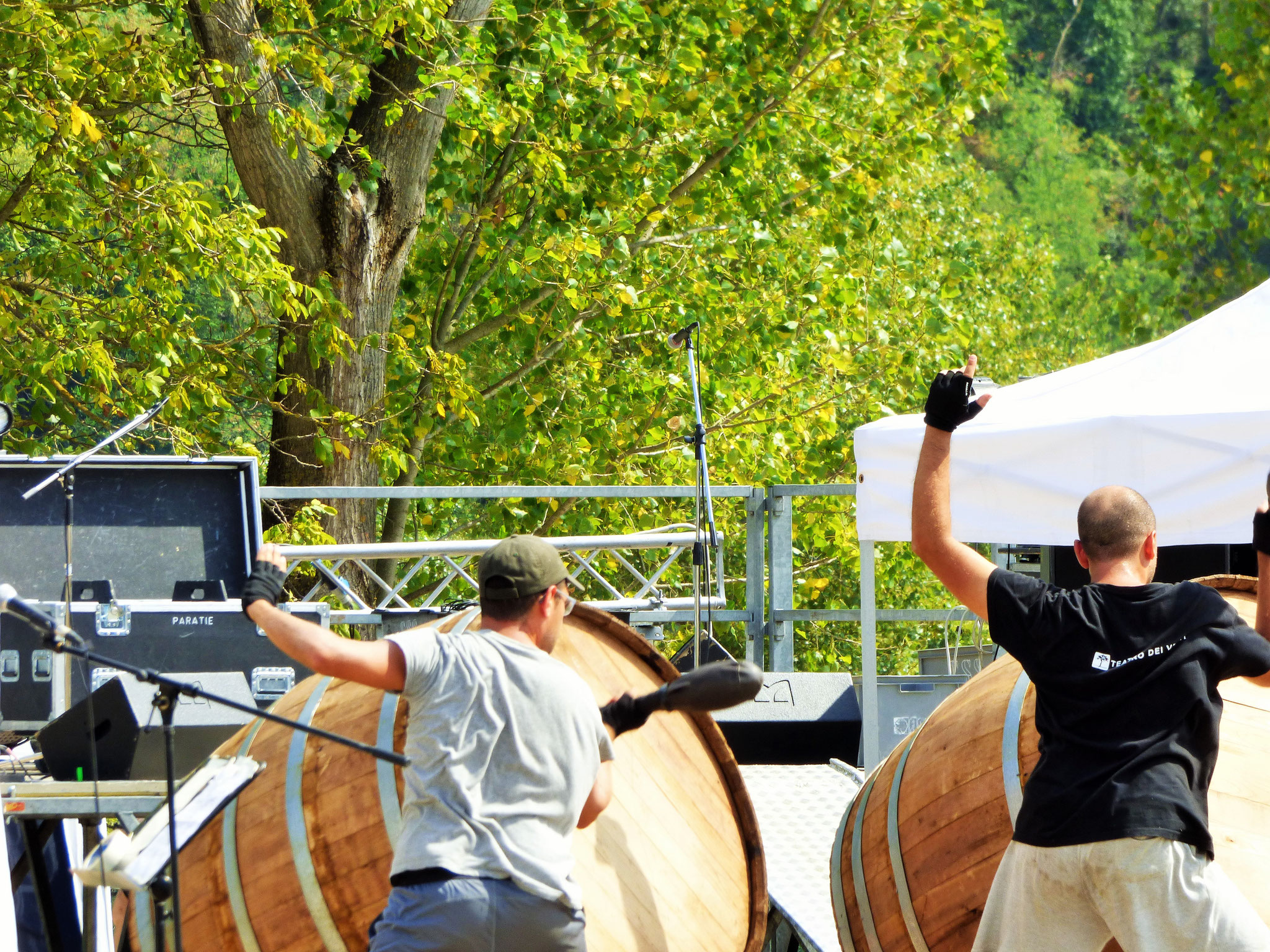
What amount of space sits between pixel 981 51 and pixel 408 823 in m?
11.4

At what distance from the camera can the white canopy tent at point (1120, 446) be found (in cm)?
557

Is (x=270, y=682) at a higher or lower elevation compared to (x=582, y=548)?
lower

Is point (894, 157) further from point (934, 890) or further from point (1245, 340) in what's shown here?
point (934, 890)

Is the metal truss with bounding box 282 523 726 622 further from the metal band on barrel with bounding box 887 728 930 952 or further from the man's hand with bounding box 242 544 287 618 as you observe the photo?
the man's hand with bounding box 242 544 287 618

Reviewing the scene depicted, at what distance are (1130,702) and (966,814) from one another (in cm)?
72

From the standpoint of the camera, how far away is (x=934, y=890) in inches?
140

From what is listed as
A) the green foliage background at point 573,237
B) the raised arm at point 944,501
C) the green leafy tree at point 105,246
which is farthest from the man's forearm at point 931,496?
the green leafy tree at point 105,246

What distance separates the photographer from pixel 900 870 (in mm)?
3682

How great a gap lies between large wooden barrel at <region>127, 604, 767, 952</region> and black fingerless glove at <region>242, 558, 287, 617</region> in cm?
46

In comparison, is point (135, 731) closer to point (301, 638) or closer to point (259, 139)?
point (301, 638)

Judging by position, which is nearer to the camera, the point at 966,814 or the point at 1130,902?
the point at 1130,902

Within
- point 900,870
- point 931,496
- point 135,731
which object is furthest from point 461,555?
point 931,496

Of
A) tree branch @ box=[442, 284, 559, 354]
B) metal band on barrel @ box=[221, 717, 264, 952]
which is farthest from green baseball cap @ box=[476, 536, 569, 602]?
tree branch @ box=[442, 284, 559, 354]

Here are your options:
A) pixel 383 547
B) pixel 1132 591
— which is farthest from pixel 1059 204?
pixel 1132 591
